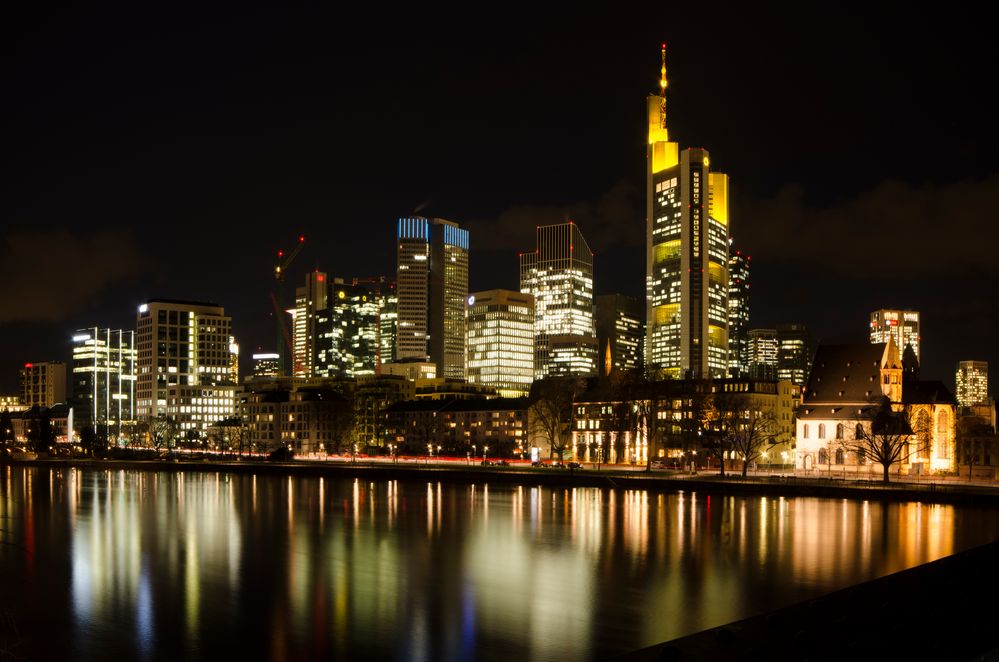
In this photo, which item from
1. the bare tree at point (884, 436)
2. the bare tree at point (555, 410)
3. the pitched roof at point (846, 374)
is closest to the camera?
the bare tree at point (884, 436)

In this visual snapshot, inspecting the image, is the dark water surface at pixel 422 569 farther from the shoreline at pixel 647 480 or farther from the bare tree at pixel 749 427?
the bare tree at pixel 749 427

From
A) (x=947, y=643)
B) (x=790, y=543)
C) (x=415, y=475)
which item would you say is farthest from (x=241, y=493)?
(x=947, y=643)

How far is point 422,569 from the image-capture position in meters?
37.9

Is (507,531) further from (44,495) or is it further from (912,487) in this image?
(44,495)

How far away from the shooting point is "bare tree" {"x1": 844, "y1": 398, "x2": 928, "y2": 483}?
8788cm

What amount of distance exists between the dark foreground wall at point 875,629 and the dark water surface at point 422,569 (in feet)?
19.0

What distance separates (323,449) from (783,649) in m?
147

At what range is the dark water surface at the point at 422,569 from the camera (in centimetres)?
2634

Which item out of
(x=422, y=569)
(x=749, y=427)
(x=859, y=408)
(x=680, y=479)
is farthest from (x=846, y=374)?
(x=422, y=569)

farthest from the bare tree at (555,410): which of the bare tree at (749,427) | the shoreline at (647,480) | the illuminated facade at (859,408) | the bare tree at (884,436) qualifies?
the bare tree at (884,436)

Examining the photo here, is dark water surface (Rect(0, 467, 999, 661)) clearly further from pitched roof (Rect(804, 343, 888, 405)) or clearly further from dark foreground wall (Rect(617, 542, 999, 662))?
pitched roof (Rect(804, 343, 888, 405))

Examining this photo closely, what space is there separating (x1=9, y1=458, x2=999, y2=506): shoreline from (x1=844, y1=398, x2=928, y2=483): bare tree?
729 cm

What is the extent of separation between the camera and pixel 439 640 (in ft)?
85.4

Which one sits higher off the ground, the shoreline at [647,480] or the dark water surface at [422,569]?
the dark water surface at [422,569]
